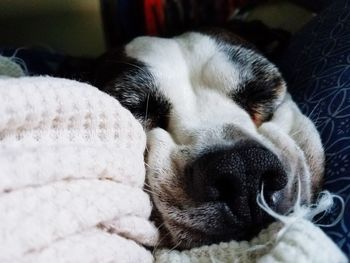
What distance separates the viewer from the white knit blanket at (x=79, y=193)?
0.61 metres

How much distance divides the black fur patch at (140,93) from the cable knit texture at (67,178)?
0.26m

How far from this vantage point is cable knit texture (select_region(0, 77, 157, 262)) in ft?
1.98

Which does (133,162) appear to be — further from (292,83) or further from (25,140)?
(292,83)

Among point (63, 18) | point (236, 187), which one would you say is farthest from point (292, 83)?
point (63, 18)

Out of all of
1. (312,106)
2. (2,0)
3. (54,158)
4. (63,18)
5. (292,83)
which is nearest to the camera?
(54,158)

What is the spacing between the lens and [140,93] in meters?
1.09

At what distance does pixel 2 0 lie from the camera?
1828 millimetres

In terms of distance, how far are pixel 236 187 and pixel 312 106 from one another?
1.11ft

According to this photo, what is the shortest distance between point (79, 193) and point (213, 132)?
0.35m

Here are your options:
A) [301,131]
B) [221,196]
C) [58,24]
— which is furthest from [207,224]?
[58,24]

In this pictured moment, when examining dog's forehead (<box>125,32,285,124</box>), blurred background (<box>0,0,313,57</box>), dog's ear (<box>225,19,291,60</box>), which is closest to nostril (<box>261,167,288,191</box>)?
dog's forehead (<box>125,32,285,124</box>)

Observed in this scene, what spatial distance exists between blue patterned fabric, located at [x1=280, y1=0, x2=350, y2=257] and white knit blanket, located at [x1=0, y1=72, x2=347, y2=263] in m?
0.12

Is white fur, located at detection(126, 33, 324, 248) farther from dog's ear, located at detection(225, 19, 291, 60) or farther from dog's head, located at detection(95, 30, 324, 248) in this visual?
dog's ear, located at detection(225, 19, 291, 60)

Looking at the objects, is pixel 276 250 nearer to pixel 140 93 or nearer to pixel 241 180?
pixel 241 180
